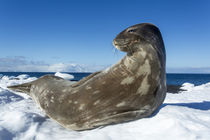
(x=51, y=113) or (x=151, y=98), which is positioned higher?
(x=151, y=98)

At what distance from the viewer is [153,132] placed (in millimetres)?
1636

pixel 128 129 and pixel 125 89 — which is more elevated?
Answer: pixel 125 89

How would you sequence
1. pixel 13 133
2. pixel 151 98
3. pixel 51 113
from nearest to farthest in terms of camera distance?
1. pixel 13 133
2. pixel 151 98
3. pixel 51 113

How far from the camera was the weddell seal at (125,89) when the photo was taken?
6.21 feet

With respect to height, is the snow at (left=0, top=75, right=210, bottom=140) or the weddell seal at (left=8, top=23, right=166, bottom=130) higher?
the weddell seal at (left=8, top=23, right=166, bottom=130)

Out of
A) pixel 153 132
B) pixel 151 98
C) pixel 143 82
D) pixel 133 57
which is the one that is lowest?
pixel 153 132

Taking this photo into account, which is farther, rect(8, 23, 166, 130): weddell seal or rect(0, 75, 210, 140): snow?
rect(8, 23, 166, 130): weddell seal

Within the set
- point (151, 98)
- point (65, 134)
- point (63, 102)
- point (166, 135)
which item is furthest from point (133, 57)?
point (65, 134)

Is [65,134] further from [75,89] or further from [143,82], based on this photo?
[143,82]

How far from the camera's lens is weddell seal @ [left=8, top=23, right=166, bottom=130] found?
189 cm

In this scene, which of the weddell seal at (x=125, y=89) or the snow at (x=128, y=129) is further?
the weddell seal at (x=125, y=89)

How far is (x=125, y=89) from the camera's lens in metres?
1.89

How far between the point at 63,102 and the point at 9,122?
65 centimetres

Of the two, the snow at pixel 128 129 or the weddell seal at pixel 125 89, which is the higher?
the weddell seal at pixel 125 89
